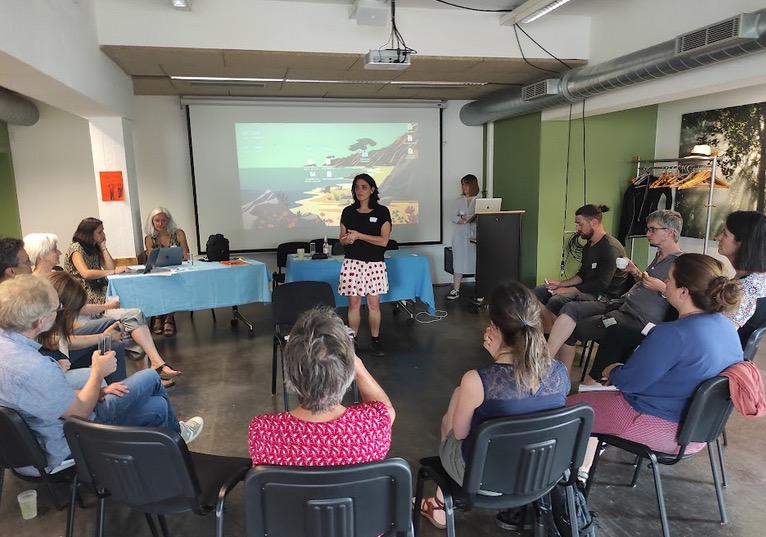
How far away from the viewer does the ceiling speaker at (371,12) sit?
3939 mm

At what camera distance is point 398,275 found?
16.7 feet

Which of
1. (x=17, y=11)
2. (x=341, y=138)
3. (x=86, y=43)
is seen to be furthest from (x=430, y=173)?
(x=17, y=11)

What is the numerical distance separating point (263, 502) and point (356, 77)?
4.96 metres

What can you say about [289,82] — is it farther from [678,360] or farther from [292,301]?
[678,360]

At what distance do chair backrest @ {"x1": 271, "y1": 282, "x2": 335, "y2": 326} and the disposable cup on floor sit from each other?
5.61 ft

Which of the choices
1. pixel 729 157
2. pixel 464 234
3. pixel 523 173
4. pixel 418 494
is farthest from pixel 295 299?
pixel 729 157

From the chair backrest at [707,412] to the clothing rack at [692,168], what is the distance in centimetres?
362

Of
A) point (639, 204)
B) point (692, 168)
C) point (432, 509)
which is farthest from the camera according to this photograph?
point (639, 204)

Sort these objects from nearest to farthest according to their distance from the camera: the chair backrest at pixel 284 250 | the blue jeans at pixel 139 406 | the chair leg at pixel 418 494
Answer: the chair leg at pixel 418 494 < the blue jeans at pixel 139 406 < the chair backrest at pixel 284 250

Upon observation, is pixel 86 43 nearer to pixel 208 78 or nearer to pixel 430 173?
pixel 208 78

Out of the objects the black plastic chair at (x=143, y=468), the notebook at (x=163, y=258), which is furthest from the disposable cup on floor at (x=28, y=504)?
the notebook at (x=163, y=258)

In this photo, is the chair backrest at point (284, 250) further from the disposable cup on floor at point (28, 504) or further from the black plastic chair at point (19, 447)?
the black plastic chair at point (19, 447)

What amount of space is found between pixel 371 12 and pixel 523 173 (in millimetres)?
3153

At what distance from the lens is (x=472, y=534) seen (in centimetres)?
214
